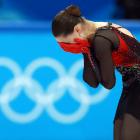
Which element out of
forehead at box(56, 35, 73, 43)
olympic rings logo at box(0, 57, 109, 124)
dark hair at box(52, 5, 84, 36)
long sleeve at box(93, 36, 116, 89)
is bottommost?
long sleeve at box(93, 36, 116, 89)

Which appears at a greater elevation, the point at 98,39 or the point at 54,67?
the point at 54,67

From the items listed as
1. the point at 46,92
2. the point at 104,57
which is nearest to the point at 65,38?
the point at 104,57

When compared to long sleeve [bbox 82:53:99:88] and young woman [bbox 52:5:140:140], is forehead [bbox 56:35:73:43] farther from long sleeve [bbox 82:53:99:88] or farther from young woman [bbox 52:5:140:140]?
long sleeve [bbox 82:53:99:88]

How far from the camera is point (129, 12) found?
6.37 meters

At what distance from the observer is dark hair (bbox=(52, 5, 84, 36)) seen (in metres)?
3.10

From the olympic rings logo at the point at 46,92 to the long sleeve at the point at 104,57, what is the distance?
181 centimetres

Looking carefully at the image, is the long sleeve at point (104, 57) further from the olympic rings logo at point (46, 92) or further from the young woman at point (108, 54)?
the olympic rings logo at point (46, 92)

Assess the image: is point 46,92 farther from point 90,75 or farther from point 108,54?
point 108,54

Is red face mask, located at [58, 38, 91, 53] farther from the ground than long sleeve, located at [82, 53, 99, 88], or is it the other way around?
red face mask, located at [58, 38, 91, 53]

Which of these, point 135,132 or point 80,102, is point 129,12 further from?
point 135,132

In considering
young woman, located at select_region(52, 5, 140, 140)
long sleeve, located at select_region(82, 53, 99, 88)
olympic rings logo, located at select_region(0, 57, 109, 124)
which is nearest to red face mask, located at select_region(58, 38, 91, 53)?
young woman, located at select_region(52, 5, 140, 140)

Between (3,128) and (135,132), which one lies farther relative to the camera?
(3,128)

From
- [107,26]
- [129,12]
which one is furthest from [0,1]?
[107,26]

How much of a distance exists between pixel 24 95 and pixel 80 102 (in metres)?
0.51
